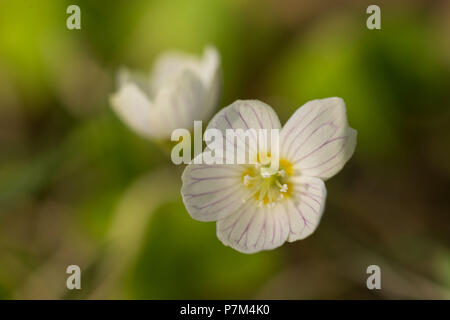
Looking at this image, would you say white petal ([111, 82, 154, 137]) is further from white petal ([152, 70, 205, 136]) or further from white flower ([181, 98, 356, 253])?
white flower ([181, 98, 356, 253])

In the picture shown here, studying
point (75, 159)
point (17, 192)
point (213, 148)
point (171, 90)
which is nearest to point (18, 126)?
point (75, 159)

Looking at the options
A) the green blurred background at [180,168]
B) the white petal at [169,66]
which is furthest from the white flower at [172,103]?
the green blurred background at [180,168]

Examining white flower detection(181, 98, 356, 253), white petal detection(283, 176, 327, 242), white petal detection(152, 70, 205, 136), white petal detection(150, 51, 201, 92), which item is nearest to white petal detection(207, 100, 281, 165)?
white flower detection(181, 98, 356, 253)

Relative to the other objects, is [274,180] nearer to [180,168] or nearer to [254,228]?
[254,228]

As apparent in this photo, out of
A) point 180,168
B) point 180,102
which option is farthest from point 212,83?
point 180,168

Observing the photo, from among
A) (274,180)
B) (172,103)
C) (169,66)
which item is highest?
(169,66)

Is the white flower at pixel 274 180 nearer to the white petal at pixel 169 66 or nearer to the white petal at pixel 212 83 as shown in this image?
the white petal at pixel 212 83
